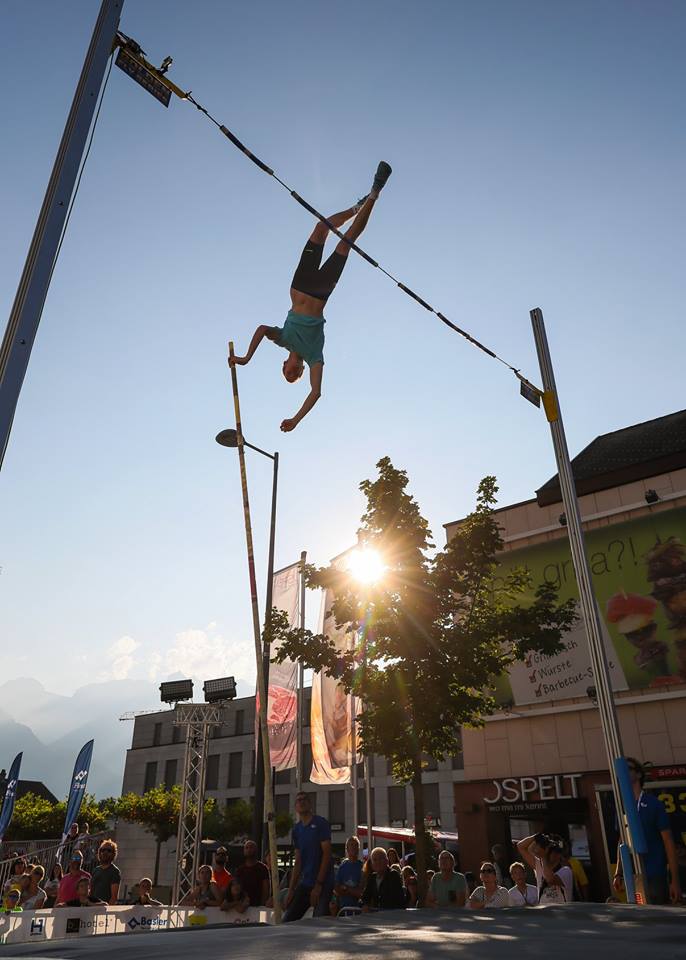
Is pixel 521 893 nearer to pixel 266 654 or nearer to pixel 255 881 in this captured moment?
pixel 255 881

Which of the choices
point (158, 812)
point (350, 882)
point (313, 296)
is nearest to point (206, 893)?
point (350, 882)

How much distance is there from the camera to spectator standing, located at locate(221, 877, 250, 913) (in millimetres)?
9188

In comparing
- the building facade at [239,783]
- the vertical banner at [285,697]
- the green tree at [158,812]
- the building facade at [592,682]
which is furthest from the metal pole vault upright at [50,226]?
the green tree at [158,812]

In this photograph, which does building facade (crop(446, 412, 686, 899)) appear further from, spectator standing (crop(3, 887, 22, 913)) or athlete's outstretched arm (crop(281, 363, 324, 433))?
athlete's outstretched arm (crop(281, 363, 324, 433))

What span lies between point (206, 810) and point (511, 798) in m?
36.0

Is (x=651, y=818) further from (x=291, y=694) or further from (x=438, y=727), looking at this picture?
(x=291, y=694)

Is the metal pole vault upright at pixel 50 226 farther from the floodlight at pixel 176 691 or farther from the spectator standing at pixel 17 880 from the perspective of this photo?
the floodlight at pixel 176 691

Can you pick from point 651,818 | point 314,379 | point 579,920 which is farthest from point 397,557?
point 579,920

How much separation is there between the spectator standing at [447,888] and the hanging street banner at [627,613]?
8596 mm

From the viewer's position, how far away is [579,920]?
11.1ft

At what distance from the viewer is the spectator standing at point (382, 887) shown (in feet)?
Result: 30.1

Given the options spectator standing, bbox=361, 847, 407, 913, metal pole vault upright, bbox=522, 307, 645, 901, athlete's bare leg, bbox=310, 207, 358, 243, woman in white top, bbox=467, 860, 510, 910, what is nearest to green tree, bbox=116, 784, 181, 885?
spectator standing, bbox=361, 847, 407, 913

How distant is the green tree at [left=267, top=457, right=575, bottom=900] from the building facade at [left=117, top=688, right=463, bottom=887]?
3102 centimetres

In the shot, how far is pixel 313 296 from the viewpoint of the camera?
25.5ft
